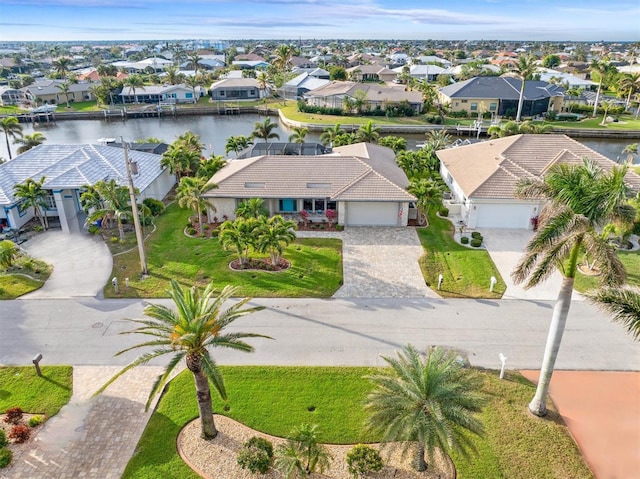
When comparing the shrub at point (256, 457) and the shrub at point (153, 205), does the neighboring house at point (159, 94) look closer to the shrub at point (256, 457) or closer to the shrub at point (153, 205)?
the shrub at point (153, 205)

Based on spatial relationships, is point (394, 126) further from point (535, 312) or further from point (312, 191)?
point (535, 312)

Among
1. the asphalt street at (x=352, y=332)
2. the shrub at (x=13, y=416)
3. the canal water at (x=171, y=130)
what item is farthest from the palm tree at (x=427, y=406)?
the canal water at (x=171, y=130)


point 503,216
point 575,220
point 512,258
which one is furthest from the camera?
point 503,216

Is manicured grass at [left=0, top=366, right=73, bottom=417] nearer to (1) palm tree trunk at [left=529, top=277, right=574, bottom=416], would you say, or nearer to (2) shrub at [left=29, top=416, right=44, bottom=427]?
(2) shrub at [left=29, top=416, right=44, bottom=427]

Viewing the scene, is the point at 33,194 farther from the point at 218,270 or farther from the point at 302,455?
the point at 302,455

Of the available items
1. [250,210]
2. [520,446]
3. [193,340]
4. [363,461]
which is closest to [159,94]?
[250,210]

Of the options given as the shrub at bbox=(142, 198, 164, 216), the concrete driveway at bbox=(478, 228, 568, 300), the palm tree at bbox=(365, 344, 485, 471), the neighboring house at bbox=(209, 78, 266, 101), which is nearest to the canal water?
the neighboring house at bbox=(209, 78, 266, 101)
